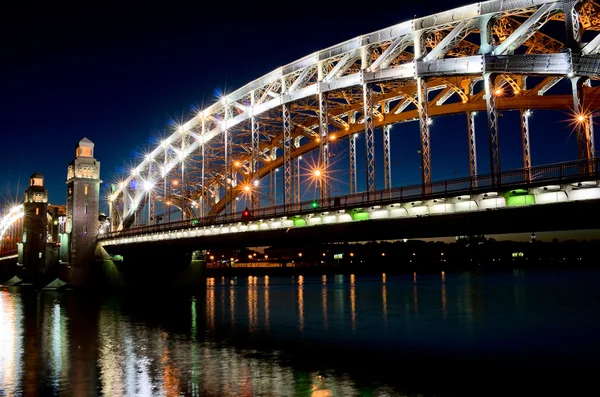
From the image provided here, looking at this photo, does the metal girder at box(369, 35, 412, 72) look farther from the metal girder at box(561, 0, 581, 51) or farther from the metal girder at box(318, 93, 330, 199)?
the metal girder at box(561, 0, 581, 51)

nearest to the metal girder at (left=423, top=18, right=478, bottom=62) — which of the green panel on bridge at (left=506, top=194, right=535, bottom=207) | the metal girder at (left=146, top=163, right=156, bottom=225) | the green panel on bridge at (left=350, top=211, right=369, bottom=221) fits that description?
the green panel on bridge at (left=350, top=211, right=369, bottom=221)

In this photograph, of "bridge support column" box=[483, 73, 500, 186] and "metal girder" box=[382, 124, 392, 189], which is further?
"metal girder" box=[382, 124, 392, 189]

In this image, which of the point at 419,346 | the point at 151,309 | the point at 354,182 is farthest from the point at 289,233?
the point at 419,346

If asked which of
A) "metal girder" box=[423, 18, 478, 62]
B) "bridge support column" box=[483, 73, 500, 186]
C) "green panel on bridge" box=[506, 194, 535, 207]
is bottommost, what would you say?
"green panel on bridge" box=[506, 194, 535, 207]

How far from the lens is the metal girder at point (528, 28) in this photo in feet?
111

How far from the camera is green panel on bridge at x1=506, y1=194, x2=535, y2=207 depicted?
28247 millimetres

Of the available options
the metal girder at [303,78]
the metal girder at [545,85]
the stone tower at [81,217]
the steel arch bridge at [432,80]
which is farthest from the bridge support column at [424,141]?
the stone tower at [81,217]

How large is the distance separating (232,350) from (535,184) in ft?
50.5

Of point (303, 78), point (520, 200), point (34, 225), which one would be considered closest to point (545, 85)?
point (303, 78)

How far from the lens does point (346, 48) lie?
45938 millimetres

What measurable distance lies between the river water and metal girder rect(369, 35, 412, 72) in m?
17.6

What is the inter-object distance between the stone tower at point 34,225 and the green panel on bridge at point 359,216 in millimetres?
68150

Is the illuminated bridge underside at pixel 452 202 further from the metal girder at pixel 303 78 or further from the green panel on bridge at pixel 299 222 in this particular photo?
the metal girder at pixel 303 78

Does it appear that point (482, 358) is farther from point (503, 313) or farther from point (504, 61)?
point (503, 313)
